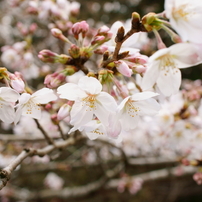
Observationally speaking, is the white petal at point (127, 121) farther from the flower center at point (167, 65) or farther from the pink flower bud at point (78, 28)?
the pink flower bud at point (78, 28)

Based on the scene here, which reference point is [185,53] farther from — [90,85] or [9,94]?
[9,94]

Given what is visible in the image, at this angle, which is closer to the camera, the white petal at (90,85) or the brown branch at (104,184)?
the white petal at (90,85)

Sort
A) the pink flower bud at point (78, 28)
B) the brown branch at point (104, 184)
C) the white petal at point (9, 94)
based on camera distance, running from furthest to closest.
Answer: the brown branch at point (104, 184) → the pink flower bud at point (78, 28) → the white petal at point (9, 94)

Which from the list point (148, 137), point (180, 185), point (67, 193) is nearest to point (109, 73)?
point (148, 137)

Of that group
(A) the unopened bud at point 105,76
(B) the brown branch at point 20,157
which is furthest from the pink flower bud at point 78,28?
(B) the brown branch at point 20,157

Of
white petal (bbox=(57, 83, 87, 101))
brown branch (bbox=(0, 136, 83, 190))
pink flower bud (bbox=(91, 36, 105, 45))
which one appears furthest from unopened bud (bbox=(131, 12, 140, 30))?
brown branch (bbox=(0, 136, 83, 190))

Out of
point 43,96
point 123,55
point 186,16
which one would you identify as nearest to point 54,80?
point 43,96

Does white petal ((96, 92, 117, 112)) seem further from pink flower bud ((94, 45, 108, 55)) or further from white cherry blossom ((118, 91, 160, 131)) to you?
pink flower bud ((94, 45, 108, 55))

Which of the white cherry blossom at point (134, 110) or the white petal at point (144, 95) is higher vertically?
the white petal at point (144, 95)
